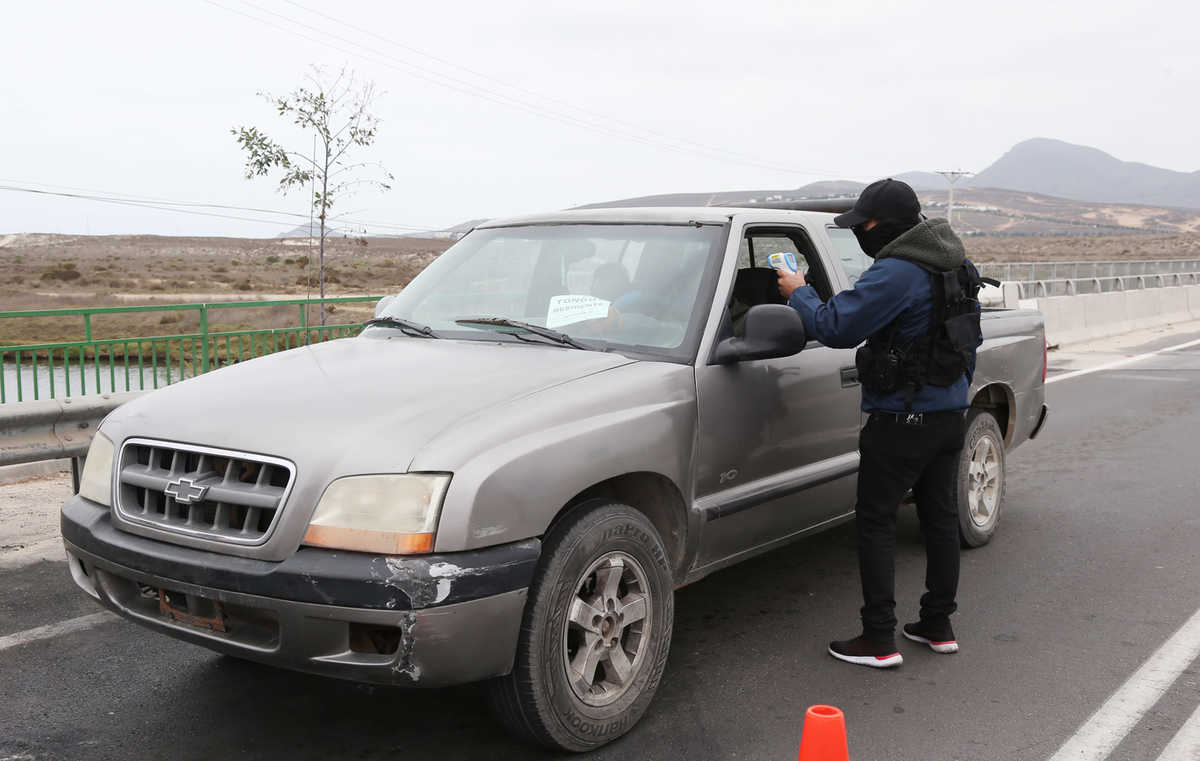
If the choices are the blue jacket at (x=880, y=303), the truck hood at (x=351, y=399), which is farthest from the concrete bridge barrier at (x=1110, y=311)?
the truck hood at (x=351, y=399)

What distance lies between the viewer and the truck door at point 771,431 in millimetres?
4102

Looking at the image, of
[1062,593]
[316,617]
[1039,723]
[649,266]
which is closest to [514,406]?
[316,617]

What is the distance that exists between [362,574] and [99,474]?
1219 millimetres

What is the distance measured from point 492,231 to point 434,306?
0.58m

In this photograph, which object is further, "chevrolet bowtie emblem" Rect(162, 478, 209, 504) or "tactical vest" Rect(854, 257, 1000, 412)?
"tactical vest" Rect(854, 257, 1000, 412)

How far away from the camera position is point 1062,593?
5.24 m

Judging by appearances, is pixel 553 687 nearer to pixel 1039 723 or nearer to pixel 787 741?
pixel 787 741

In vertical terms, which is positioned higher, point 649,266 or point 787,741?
point 649,266

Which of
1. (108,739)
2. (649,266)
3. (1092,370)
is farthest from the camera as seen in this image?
(1092,370)

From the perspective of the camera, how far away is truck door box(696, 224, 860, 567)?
410cm

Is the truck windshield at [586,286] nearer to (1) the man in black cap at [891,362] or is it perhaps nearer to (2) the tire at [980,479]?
(1) the man in black cap at [891,362]

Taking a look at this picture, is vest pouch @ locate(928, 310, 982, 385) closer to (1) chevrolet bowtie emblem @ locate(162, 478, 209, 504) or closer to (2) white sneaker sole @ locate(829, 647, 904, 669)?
(2) white sneaker sole @ locate(829, 647, 904, 669)

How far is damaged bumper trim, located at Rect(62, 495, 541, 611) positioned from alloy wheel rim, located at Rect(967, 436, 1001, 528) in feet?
11.2

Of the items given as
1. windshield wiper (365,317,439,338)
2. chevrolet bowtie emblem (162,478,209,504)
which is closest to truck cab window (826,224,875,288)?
windshield wiper (365,317,439,338)
